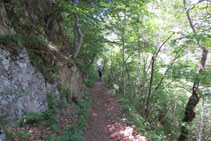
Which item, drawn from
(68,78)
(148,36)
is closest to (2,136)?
(68,78)

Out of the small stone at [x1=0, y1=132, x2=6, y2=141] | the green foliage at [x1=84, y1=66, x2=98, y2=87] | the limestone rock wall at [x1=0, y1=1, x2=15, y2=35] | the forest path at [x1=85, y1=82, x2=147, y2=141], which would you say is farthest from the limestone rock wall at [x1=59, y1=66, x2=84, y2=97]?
the green foliage at [x1=84, y1=66, x2=98, y2=87]

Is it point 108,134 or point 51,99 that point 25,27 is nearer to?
point 51,99

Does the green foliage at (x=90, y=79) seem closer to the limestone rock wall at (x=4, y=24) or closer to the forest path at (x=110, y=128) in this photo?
the forest path at (x=110, y=128)

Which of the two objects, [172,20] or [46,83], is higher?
[172,20]

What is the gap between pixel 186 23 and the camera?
6.76 m

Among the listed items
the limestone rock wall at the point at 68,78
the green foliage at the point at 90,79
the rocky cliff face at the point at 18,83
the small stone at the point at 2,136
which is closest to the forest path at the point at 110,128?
the limestone rock wall at the point at 68,78

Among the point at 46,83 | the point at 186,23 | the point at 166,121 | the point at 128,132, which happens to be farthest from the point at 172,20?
the point at 166,121

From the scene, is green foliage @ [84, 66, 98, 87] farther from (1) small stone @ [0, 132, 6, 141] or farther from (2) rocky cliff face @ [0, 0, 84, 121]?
(1) small stone @ [0, 132, 6, 141]

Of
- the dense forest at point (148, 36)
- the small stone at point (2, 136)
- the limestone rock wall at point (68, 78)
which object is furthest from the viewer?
the limestone rock wall at point (68, 78)

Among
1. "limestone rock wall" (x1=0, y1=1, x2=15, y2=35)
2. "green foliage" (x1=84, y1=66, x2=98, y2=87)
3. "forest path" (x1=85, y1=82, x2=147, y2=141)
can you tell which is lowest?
"forest path" (x1=85, y1=82, x2=147, y2=141)

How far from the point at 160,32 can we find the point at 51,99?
302 inches

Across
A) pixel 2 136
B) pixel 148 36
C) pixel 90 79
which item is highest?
pixel 148 36

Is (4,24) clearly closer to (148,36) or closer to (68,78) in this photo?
(68,78)

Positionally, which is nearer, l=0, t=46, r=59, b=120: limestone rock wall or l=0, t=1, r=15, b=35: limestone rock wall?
l=0, t=46, r=59, b=120: limestone rock wall
